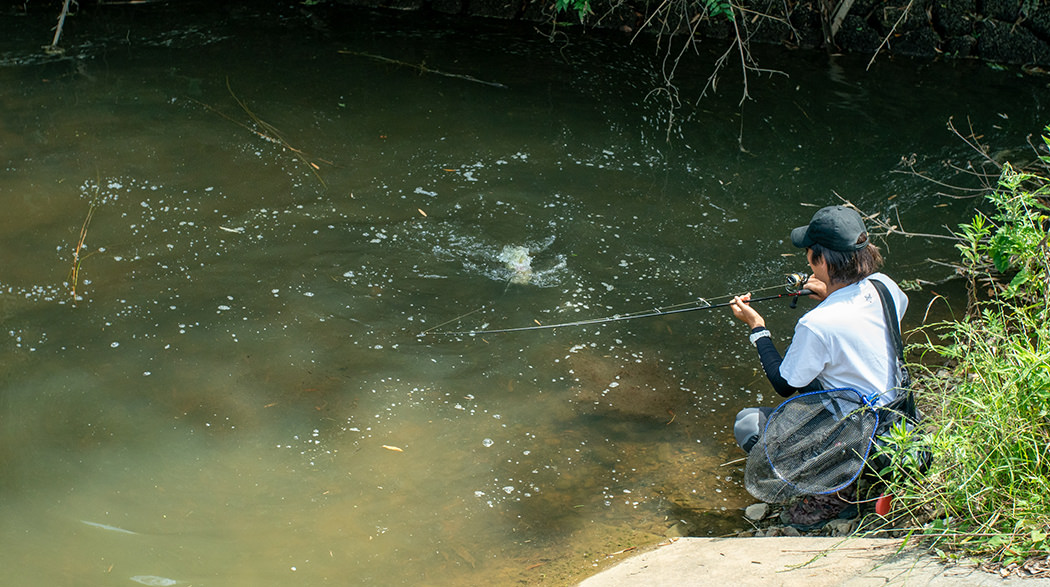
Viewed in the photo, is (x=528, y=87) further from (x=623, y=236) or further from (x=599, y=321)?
(x=599, y=321)

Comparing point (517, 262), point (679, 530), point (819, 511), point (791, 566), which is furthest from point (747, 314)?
point (517, 262)

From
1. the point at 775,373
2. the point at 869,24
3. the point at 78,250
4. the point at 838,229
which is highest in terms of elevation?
the point at 838,229

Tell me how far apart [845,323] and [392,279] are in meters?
2.85

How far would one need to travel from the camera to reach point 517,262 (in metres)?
5.46

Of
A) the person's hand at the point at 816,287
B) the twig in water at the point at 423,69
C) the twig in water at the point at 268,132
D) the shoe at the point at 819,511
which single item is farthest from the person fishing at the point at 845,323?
the twig in water at the point at 423,69

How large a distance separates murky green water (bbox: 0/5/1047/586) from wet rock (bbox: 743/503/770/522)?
124 millimetres

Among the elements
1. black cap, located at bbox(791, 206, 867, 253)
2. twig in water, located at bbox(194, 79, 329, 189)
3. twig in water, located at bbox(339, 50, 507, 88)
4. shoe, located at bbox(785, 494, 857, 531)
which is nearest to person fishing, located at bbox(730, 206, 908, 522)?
black cap, located at bbox(791, 206, 867, 253)

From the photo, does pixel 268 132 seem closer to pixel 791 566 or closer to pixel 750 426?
pixel 750 426

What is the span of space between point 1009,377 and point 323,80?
6312mm

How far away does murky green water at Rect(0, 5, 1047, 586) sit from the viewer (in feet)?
11.8

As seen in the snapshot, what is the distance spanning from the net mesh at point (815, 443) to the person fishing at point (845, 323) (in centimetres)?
7

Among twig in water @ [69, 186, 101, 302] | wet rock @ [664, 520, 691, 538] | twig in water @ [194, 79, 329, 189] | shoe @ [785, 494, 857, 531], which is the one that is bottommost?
wet rock @ [664, 520, 691, 538]

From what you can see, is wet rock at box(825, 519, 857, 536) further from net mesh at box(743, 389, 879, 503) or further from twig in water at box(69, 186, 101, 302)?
twig in water at box(69, 186, 101, 302)

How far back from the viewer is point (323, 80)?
7.78m
